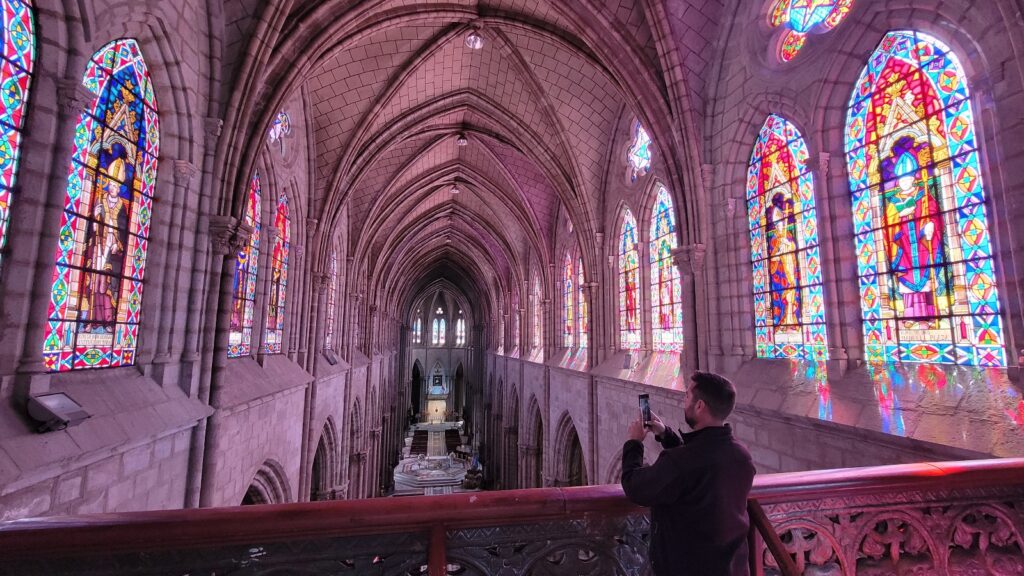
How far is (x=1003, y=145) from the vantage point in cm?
401

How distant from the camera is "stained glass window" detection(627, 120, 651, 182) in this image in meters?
10.8

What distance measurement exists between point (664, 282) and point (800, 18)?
209 inches

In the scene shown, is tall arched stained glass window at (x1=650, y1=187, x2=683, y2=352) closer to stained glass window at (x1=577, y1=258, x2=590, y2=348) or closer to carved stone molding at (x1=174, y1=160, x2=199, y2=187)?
stained glass window at (x1=577, y1=258, x2=590, y2=348)

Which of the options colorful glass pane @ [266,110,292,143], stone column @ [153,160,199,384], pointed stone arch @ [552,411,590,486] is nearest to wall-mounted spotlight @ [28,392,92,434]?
stone column @ [153,160,199,384]

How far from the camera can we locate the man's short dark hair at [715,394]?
6.33 ft

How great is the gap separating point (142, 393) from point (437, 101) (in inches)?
407

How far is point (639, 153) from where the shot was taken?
11.1 meters

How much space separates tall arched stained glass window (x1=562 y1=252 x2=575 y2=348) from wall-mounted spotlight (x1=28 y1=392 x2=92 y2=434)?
13611 mm

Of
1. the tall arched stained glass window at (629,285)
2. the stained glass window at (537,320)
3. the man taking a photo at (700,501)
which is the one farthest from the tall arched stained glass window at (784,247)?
the stained glass window at (537,320)

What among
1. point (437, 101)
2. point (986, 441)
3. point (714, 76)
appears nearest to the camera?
point (986, 441)

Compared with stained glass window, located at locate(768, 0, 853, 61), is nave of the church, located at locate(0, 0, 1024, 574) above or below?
below

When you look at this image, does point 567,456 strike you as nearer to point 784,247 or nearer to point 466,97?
point 784,247

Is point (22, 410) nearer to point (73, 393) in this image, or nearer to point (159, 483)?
point (73, 393)

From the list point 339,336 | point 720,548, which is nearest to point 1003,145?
point 720,548
